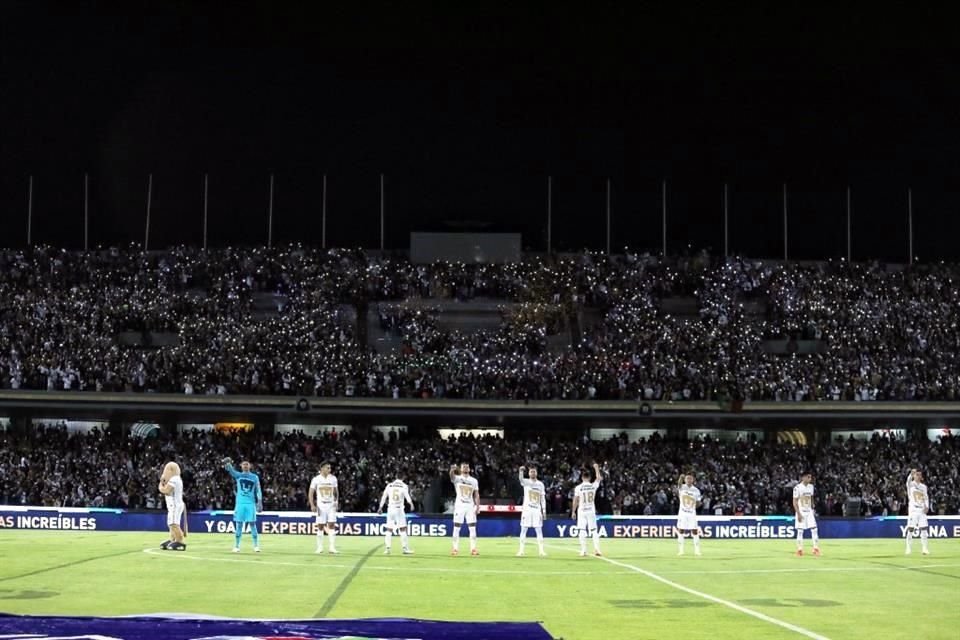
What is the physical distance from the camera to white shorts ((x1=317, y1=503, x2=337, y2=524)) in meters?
31.6

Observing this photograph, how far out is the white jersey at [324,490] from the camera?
31938mm

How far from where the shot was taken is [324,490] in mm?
32156

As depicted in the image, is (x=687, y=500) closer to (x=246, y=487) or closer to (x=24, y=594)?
(x=246, y=487)

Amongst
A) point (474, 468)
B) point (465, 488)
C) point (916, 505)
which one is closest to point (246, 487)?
point (465, 488)

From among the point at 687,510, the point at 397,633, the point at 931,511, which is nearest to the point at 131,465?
the point at 687,510

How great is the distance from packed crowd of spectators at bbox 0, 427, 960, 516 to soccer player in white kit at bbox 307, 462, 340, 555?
50.6 feet

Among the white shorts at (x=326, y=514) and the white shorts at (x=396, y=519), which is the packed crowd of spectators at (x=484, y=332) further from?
the white shorts at (x=396, y=519)

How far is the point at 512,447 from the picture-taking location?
5334 centimetres

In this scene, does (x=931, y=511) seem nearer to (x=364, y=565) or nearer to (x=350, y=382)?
(x=350, y=382)

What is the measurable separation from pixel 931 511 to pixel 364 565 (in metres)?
31.7

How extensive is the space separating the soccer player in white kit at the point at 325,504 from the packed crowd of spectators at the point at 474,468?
50.6 feet

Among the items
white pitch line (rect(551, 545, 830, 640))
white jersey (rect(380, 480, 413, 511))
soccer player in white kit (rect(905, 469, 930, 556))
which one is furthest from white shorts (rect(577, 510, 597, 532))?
soccer player in white kit (rect(905, 469, 930, 556))

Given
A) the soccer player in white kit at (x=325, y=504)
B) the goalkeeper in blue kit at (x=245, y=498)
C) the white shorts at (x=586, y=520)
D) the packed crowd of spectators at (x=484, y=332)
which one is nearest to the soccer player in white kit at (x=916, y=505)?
the white shorts at (x=586, y=520)

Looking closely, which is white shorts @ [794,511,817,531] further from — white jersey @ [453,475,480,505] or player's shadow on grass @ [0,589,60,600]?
player's shadow on grass @ [0,589,60,600]
